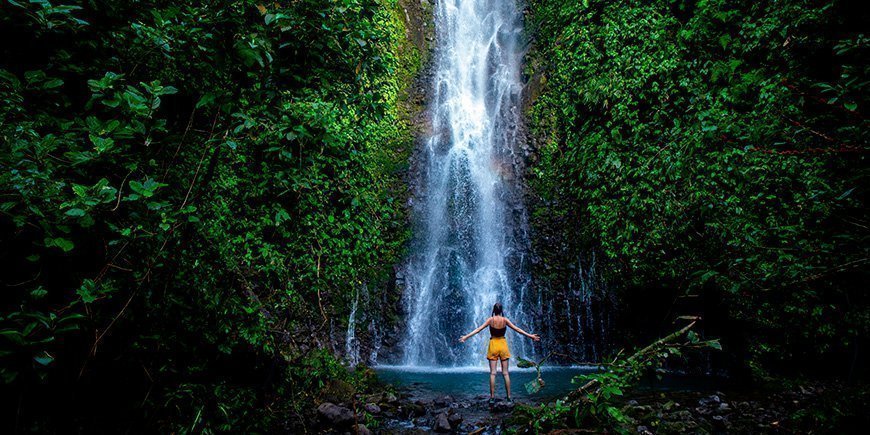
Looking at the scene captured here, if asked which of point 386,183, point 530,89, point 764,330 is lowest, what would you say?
point 764,330

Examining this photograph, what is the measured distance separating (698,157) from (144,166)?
8634 millimetres

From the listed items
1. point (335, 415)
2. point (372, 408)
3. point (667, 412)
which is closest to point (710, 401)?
point (667, 412)

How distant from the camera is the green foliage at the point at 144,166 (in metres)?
1.95

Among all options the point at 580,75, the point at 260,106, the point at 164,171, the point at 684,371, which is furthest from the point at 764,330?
the point at 164,171

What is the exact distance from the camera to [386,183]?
14.4 m

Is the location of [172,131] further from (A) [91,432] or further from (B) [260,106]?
(A) [91,432]

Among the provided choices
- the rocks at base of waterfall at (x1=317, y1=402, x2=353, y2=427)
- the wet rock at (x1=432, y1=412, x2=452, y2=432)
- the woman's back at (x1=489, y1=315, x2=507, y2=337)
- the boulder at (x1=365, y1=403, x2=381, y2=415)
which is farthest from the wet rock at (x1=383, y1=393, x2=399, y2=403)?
the woman's back at (x1=489, y1=315, x2=507, y2=337)

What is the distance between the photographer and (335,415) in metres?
4.94

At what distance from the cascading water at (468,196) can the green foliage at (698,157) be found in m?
1.52

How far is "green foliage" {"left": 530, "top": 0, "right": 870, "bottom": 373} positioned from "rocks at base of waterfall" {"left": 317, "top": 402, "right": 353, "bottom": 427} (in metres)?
4.36

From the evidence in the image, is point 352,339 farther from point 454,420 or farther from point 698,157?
point 698,157

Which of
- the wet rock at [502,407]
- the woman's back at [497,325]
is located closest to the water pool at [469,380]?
the wet rock at [502,407]

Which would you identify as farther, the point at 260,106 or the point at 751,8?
the point at 751,8

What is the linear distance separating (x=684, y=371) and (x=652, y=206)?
4542 millimetres
